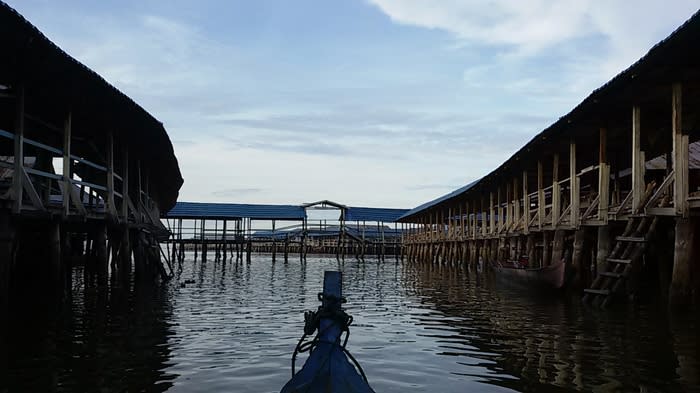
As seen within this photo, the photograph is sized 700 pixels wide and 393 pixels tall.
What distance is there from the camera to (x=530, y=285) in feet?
59.4

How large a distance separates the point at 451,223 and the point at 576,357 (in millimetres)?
32590

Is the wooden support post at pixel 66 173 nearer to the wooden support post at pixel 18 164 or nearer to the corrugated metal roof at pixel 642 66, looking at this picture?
the wooden support post at pixel 18 164

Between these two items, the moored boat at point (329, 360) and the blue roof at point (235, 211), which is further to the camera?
the blue roof at point (235, 211)

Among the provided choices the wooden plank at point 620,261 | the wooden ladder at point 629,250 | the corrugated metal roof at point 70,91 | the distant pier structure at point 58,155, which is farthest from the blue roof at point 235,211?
the wooden plank at point 620,261

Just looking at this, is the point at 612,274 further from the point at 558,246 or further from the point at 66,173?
the point at 66,173

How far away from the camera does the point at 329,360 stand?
4.95 m

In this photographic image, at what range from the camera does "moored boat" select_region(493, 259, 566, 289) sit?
16.3 m

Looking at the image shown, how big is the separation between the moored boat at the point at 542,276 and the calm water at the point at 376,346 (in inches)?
40.9

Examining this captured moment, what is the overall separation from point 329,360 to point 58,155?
1457cm

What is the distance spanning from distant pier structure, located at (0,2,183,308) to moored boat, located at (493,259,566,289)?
1040cm

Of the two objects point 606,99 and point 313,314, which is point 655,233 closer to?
point 606,99

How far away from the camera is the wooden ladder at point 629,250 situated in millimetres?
12656

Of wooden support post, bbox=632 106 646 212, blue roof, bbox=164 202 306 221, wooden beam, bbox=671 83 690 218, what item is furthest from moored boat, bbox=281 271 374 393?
blue roof, bbox=164 202 306 221

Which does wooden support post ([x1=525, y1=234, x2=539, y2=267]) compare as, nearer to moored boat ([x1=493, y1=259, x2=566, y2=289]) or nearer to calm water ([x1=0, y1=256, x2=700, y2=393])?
moored boat ([x1=493, y1=259, x2=566, y2=289])
